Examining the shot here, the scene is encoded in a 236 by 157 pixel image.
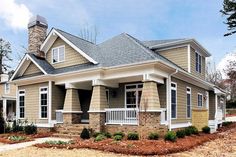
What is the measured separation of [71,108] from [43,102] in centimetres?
285

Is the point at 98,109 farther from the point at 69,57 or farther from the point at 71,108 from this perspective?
the point at 69,57

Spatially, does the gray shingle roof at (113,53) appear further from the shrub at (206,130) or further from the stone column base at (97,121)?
the shrub at (206,130)

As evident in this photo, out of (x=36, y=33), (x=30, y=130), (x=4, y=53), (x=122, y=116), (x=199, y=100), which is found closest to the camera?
(x=122, y=116)

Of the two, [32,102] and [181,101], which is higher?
[181,101]

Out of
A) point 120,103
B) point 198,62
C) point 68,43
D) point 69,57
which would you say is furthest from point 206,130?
point 68,43

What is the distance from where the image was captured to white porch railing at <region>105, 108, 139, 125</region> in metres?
15.4

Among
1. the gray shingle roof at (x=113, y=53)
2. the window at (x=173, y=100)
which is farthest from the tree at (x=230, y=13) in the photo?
the window at (x=173, y=100)

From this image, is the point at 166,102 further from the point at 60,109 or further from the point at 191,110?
the point at 60,109

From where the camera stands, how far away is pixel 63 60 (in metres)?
19.4

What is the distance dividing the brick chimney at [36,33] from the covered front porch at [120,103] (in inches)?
161

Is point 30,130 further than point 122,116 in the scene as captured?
Yes

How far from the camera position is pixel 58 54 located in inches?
786

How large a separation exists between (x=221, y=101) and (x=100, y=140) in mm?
20964

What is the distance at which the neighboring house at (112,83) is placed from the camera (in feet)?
49.6
